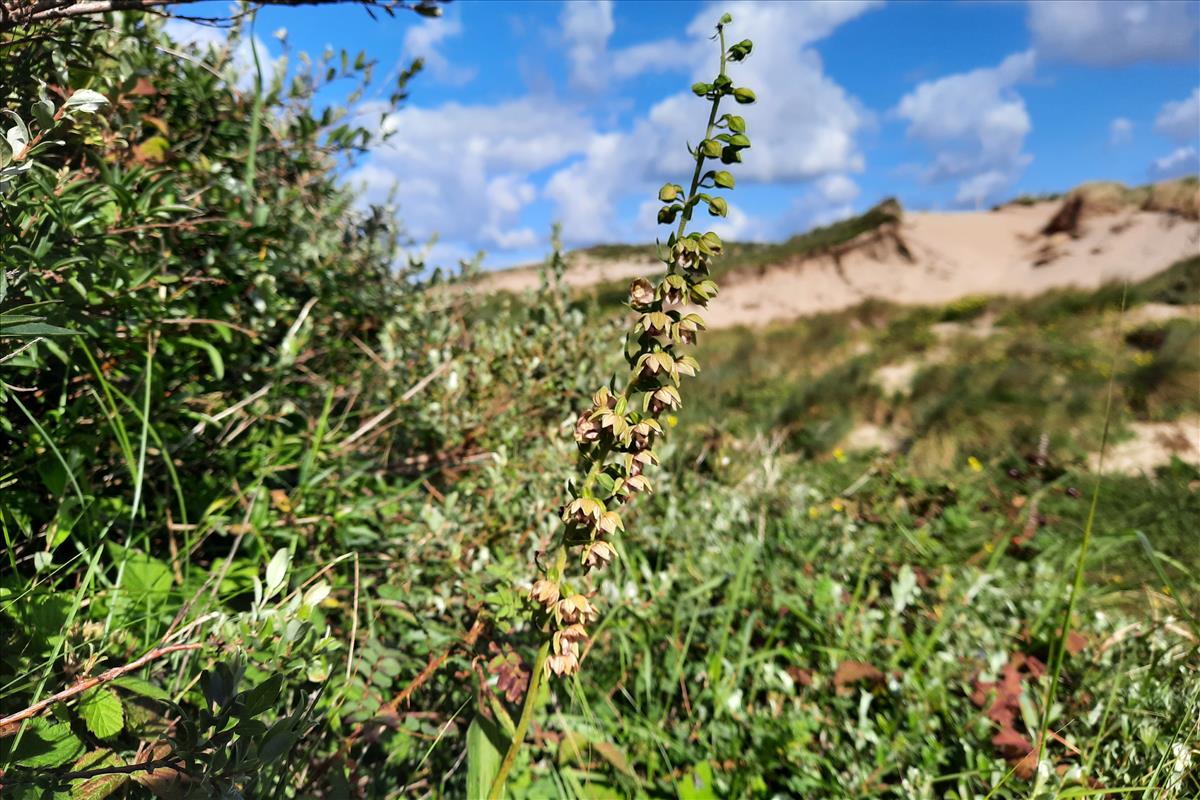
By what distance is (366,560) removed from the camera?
1.97m

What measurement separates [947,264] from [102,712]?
27.0m

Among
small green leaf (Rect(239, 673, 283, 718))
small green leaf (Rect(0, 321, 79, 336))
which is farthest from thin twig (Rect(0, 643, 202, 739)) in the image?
small green leaf (Rect(0, 321, 79, 336))

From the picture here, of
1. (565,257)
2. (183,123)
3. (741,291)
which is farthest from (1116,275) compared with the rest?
(183,123)

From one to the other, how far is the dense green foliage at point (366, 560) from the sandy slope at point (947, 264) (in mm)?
18966

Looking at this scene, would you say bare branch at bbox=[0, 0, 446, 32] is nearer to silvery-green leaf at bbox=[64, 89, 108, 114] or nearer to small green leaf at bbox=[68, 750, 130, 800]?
silvery-green leaf at bbox=[64, 89, 108, 114]

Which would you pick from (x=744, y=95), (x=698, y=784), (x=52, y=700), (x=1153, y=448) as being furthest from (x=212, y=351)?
(x=1153, y=448)

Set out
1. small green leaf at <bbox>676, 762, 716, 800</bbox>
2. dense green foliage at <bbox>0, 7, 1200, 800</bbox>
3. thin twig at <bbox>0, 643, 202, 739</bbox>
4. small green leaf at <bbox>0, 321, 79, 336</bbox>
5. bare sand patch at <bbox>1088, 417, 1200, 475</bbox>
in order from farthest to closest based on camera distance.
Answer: bare sand patch at <bbox>1088, 417, 1200, 475</bbox> < small green leaf at <bbox>676, 762, 716, 800</bbox> < dense green foliage at <bbox>0, 7, 1200, 800</bbox> < small green leaf at <bbox>0, 321, 79, 336</bbox> < thin twig at <bbox>0, 643, 202, 739</bbox>

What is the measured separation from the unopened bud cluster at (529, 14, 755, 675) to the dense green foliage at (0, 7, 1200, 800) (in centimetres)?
17

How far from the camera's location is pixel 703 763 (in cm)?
163

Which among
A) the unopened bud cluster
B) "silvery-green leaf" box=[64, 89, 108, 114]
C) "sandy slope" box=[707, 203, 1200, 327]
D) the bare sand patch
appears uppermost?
"sandy slope" box=[707, 203, 1200, 327]

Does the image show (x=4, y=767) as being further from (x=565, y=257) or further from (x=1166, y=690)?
(x=565, y=257)

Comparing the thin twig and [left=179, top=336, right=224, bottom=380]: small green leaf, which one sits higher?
[left=179, top=336, right=224, bottom=380]: small green leaf

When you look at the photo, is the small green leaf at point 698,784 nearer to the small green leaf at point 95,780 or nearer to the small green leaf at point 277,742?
the small green leaf at point 277,742

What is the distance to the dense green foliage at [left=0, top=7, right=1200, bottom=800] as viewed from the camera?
46.4 inches
